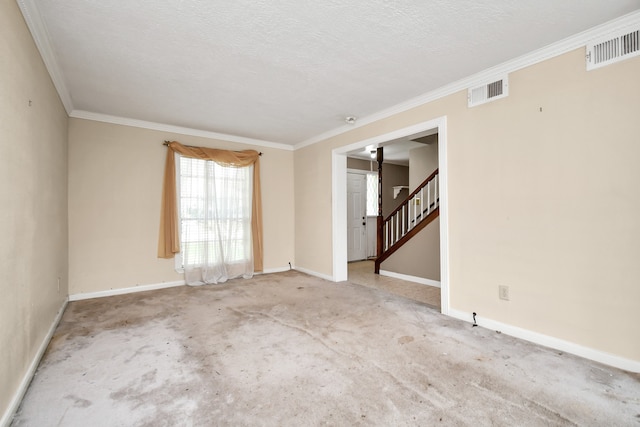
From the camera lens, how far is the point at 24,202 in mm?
1976

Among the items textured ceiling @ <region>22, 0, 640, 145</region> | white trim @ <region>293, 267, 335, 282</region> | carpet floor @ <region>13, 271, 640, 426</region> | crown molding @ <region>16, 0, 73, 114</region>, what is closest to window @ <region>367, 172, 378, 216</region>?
white trim @ <region>293, 267, 335, 282</region>

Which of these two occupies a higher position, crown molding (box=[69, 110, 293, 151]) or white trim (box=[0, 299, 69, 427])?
crown molding (box=[69, 110, 293, 151])

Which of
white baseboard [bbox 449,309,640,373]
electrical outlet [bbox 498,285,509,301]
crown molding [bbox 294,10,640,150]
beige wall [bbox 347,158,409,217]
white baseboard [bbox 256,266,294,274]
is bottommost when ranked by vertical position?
white baseboard [bbox 449,309,640,373]

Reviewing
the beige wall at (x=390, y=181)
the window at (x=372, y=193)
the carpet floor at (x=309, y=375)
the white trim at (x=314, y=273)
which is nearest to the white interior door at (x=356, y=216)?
the window at (x=372, y=193)

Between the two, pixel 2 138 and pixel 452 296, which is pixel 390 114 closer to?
pixel 452 296

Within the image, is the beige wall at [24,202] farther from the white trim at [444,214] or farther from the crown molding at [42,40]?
the white trim at [444,214]

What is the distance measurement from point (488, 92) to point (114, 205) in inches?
191

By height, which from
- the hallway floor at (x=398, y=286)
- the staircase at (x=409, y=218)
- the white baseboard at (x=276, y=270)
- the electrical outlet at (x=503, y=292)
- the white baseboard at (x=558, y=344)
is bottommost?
the hallway floor at (x=398, y=286)

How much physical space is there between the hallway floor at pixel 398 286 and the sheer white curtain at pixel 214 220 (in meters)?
1.96

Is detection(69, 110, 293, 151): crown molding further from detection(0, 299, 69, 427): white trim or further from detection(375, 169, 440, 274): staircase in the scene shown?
detection(0, 299, 69, 427): white trim

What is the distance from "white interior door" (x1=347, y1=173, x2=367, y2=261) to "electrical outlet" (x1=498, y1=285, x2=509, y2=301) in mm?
4402

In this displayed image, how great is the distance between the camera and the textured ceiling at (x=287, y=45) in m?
1.96

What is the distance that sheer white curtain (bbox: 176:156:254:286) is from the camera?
4629mm

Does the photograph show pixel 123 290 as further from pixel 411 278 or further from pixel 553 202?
pixel 553 202
